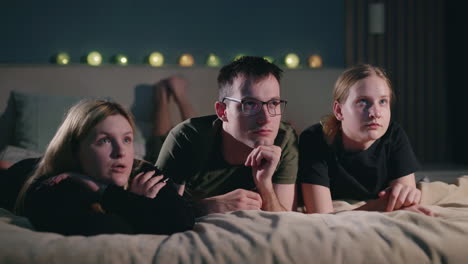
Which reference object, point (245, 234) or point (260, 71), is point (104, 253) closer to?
point (245, 234)

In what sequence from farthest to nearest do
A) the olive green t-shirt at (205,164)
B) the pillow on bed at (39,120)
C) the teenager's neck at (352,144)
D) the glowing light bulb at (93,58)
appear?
the glowing light bulb at (93,58) < the pillow on bed at (39,120) < the teenager's neck at (352,144) < the olive green t-shirt at (205,164)

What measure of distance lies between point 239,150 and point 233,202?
0.16 m

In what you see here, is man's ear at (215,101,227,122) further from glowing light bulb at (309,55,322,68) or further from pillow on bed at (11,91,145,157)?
glowing light bulb at (309,55,322,68)

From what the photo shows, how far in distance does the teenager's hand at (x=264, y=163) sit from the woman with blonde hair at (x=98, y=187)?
21cm

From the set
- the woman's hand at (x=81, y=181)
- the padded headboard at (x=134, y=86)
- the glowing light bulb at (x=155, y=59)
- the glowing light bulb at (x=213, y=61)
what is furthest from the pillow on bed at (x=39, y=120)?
the woman's hand at (x=81, y=181)

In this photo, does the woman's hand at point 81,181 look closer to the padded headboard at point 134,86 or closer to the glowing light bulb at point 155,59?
the padded headboard at point 134,86

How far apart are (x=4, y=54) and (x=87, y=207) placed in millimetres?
1970

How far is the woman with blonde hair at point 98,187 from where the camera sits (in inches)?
36.3

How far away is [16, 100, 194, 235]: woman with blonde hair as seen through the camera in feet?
3.02

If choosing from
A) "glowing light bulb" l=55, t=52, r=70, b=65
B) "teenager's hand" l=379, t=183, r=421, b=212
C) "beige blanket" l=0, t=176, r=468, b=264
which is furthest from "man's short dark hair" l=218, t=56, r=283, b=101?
"glowing light bulb" l=55, t=52, r=70, b=65

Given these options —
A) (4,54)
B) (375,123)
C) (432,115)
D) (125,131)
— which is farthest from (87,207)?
(432,115)

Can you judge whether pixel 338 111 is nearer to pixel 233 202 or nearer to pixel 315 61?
pixel 233 202

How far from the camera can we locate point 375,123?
4.01 ft

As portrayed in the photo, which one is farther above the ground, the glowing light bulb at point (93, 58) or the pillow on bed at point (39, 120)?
the glowing light bulb at point (93, 58)
